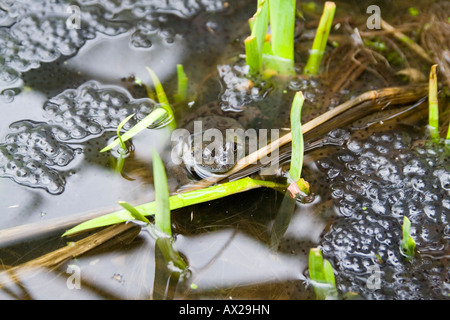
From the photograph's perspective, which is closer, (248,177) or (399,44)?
(248,177)

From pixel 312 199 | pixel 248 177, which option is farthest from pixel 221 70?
pixel 312 199

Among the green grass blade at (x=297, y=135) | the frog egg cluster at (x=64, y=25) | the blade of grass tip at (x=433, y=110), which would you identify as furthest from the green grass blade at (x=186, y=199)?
the frog egg cluster at (x=64, y=25)

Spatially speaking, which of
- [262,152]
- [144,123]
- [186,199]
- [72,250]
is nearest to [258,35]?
[262,152]

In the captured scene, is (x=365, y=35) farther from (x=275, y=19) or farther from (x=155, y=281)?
(x=155, y=281)

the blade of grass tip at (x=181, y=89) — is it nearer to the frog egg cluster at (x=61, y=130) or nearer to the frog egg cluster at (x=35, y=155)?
the frog egg cluster at (x=61, y=130)
